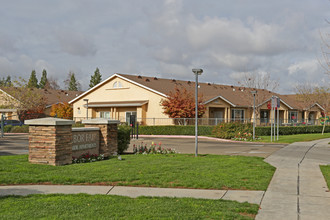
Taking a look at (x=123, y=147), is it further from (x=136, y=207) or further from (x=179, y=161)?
(x=136, y=207)

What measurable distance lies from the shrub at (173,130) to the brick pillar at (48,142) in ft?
77.1

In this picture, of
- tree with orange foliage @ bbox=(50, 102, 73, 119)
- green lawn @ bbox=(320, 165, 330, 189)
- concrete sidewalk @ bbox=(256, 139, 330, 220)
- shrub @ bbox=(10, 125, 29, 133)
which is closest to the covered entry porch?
tree with orange foliage @ bbox=(50, 102, 73, 119)

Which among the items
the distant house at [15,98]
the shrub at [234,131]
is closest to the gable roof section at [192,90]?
the distant house at [15,98]

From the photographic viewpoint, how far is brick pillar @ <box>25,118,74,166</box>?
11.2 metres

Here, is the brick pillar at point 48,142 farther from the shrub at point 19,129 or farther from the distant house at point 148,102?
the shrub at point 19,129

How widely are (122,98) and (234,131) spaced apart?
1771 centimetres

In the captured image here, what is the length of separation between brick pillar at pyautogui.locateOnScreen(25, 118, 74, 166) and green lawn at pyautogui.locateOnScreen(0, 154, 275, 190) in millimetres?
383

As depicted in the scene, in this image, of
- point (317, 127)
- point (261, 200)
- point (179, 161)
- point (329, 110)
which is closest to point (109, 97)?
point (317, 127)

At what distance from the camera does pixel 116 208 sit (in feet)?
20.9

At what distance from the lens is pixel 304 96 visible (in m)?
54.5

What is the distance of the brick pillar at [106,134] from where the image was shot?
1429 cm

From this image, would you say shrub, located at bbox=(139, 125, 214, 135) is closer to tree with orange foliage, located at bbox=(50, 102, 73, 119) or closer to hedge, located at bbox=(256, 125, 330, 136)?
hedge, located at bbox=(256, 125, 330, 136)

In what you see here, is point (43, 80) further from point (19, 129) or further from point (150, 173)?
point (150, 173)

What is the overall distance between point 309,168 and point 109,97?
113 feet
